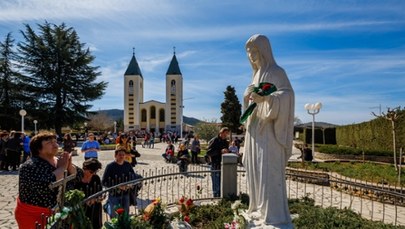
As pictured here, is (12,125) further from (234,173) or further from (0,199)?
(234,173)

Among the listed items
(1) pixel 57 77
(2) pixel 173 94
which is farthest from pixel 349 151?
(2) pixel 173 94

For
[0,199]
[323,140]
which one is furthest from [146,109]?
[0,199]

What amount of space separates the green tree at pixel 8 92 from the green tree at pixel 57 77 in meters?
1.63

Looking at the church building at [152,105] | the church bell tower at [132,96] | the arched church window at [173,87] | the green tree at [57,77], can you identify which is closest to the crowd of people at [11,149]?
the green tree at [57,77]

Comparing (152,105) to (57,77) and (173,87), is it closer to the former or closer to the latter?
(173,87)

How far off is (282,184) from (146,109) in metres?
89.2

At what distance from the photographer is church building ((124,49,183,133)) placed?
8750 centimetres

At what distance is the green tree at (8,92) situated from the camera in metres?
43.9

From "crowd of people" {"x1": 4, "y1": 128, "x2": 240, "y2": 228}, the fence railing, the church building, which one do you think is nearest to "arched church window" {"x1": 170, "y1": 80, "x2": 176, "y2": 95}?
the church building

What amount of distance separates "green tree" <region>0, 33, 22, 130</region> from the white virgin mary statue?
45.8 metres

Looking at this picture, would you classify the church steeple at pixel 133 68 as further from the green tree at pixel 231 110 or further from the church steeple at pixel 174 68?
the green tree at pixel 231 110

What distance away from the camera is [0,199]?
9.35m

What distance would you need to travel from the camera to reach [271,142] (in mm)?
4707

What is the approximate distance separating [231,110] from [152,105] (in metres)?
47.9
